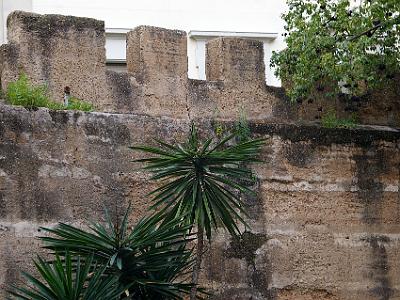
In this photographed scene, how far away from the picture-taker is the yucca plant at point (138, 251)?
438 inches

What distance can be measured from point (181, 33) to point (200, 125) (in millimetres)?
846

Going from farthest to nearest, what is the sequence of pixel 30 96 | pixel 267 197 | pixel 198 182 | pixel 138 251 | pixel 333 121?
1. pixel 333 121
2. pixel 267 197
3. pixel 30 96
4. pixel 198 182
5. pixel 138 251

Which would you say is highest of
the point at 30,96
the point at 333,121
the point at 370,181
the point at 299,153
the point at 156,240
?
the point at 30,96

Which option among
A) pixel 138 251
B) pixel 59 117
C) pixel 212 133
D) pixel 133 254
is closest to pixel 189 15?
pixel 212 133

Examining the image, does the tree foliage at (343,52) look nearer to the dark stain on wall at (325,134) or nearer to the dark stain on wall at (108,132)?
the dark stain on wall at (325,134)

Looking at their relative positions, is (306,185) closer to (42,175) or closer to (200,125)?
(200,125)

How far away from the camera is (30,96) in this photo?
12.2 meters

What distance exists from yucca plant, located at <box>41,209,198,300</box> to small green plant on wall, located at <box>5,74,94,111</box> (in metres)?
1.32

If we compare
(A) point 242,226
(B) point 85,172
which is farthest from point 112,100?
(A) point 242,226

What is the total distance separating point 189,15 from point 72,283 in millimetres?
9953

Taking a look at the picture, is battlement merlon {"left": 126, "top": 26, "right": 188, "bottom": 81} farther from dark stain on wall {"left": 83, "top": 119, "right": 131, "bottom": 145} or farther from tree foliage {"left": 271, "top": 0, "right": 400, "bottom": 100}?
tree foliage {"left": 271, "top": 0, "right": 400, "bottom": 100}

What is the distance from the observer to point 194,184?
11547 millimetres

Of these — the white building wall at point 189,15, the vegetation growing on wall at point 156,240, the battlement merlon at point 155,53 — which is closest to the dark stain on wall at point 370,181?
the vegetation growing on wall at point 156,240

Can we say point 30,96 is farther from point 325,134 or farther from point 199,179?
point 325,134
